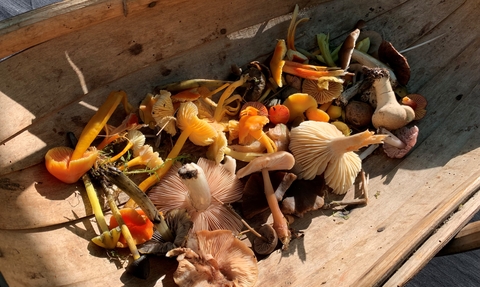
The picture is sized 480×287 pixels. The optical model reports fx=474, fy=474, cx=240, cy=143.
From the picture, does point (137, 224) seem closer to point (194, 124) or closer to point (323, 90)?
point (194, 124)

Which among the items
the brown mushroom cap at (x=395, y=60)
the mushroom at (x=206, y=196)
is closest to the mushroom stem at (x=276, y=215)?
the mushroom at (x=206, y=196)

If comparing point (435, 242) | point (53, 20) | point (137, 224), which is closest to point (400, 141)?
point (435, 242)

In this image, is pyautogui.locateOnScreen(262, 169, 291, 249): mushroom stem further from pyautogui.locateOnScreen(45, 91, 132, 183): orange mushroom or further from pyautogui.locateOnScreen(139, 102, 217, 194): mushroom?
pyautogui.locateOnScreen(45, 91, 132, 183): orange mushroom

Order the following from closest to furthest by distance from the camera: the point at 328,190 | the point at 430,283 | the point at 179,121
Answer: the point at 179,121, the point at 328,190, the point at 430,283

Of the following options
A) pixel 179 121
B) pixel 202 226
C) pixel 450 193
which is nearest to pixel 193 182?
pixel 202 226

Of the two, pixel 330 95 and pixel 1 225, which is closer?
pixel 1 225

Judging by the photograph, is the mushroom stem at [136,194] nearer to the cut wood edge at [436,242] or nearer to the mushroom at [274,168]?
the mushroom at [274,168]

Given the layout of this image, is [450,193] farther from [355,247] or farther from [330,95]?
[330,95]

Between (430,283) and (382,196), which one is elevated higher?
(382,196)
